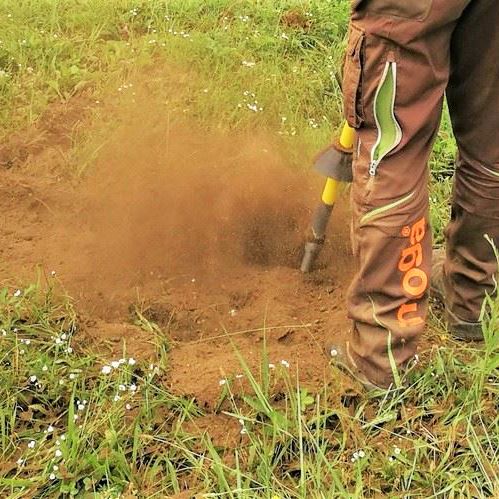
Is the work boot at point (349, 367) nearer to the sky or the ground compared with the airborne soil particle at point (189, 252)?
nearer to the sky

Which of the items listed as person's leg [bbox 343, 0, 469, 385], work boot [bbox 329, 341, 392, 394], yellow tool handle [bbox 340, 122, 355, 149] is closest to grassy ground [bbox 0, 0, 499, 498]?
work boot [bbox 329, 341, 392, 394]

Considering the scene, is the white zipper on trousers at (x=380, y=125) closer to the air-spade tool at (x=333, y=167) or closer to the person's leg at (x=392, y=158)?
the person's leg at (x=392, y=158)

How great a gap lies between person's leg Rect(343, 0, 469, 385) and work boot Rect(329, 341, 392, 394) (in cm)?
2

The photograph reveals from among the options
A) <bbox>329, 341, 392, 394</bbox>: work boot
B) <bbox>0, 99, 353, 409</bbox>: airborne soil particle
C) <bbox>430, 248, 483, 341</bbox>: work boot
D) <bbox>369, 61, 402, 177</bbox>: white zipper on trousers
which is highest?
<bbox>369, 61, 402, 177</bbox>: white zipper on trousers

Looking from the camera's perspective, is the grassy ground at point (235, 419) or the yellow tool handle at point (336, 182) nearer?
the grassy ground at point (235, 419)

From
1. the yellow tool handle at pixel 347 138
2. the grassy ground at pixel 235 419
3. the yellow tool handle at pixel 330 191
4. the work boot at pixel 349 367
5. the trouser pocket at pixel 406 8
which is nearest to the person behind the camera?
the trouser pocket at pixel 406 8

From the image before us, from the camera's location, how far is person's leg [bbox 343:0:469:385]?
5.94ft

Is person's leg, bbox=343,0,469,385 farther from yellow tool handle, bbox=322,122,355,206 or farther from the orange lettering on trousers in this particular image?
yellow tool handle, bbox=322,122,355,206

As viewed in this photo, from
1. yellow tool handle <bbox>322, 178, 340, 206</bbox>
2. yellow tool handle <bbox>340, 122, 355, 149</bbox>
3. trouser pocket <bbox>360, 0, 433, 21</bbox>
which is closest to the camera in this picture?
trouser pocket <bbox>360, 0, 433, 21</bbox>

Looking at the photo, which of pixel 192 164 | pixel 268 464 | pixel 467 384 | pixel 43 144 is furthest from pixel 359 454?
pixel 43 144

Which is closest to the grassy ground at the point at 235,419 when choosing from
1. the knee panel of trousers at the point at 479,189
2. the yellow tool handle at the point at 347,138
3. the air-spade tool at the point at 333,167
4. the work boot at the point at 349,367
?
the work boot at the point at 349,367

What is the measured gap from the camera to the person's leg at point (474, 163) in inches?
79.5

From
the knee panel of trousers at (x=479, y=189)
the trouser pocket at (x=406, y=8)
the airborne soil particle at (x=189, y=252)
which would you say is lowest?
the airborne soil particle at (x=189, y=252)

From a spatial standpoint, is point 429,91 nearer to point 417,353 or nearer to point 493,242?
point 493,242
